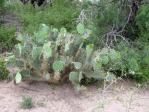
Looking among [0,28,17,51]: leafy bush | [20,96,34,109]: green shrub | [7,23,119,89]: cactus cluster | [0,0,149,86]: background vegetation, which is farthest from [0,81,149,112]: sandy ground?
[0,28,17,51]: leafy bush

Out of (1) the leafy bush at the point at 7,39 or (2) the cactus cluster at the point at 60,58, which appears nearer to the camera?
(2) the cactus cluster at the point at 60,58

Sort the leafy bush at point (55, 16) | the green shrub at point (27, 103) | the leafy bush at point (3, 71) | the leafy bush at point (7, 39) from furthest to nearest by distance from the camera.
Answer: the leafy bush at point (55, 16), the leafy bush at point (7, 39), the leafy bush at point (3, 71), the green shrub at point (27, 103)

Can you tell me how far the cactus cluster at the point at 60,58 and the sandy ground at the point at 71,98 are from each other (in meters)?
0.19

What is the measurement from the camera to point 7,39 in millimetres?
7148

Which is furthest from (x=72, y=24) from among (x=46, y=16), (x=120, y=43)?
(x=120, y=43)

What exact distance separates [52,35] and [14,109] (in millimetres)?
1406

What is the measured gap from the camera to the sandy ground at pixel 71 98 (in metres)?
4.87

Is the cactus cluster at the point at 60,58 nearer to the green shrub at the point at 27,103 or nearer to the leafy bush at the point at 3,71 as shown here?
the leafy bush at the point at 3,71

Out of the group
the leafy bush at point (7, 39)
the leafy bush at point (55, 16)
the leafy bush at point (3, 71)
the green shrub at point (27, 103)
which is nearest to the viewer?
the green shrub at point (27, 103)

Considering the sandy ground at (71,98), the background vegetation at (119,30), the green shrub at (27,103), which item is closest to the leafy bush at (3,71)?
the sandy ground at (71,98)

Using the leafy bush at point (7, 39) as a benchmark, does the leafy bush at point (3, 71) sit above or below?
below

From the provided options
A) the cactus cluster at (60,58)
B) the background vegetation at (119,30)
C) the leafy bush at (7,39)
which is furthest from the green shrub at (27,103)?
the leafy bush at (7,39)

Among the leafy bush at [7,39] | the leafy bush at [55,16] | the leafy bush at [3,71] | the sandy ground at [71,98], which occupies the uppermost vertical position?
the leafy bush at [55,16]

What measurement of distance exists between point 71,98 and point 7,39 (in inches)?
101
